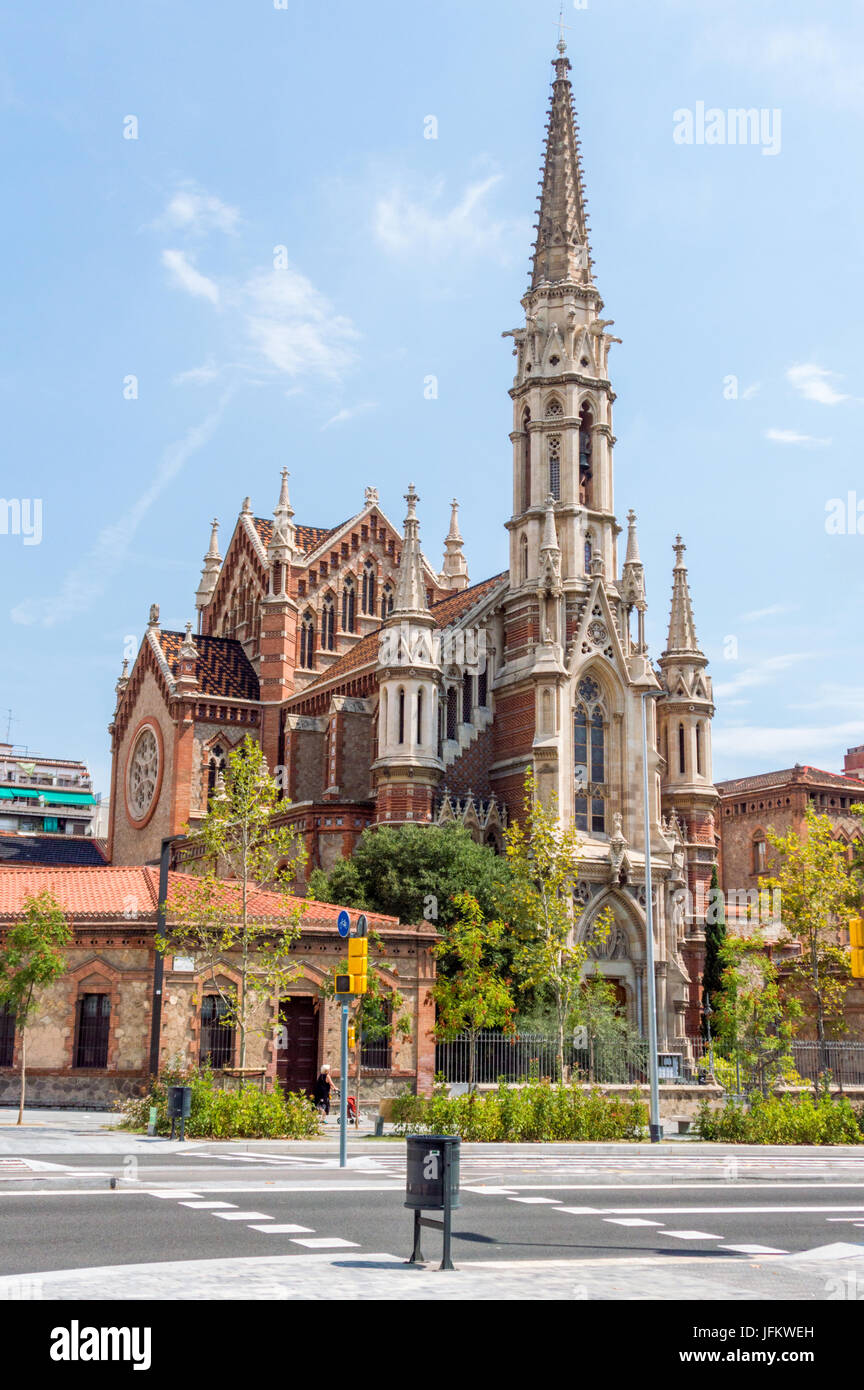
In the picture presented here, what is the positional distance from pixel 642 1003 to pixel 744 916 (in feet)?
58.0

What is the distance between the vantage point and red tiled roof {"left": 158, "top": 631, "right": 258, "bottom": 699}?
6128 cm

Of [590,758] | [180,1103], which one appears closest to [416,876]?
[590,758]

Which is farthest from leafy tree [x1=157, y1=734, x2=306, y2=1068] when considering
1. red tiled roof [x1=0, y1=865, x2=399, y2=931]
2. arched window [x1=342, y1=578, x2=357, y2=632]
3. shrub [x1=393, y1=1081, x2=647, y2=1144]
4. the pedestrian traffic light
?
arched window [x1=342, y1=578, x2=357, y2=632]

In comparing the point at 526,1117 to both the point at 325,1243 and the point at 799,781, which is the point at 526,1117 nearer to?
the point at 325,1243

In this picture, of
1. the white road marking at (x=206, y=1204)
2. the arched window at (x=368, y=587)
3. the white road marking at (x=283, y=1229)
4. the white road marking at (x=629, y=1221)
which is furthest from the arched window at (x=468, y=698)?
the white road marking at (x=283, y=1229)

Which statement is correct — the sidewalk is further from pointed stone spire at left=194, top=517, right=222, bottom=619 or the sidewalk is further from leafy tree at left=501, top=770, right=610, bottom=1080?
pointed stone spire at left=194, top=517, right=222, bottom=619

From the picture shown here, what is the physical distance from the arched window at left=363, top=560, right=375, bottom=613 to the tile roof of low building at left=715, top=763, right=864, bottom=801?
69.5 ft

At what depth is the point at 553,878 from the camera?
39.4 m

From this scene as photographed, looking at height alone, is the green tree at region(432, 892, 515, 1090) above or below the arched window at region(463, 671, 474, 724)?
below

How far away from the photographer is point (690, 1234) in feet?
45.4

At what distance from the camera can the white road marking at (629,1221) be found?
14.5 meters

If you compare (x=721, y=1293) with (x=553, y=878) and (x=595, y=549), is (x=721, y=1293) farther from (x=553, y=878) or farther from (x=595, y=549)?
(x=595, y=549)

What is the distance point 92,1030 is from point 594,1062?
14.3m
